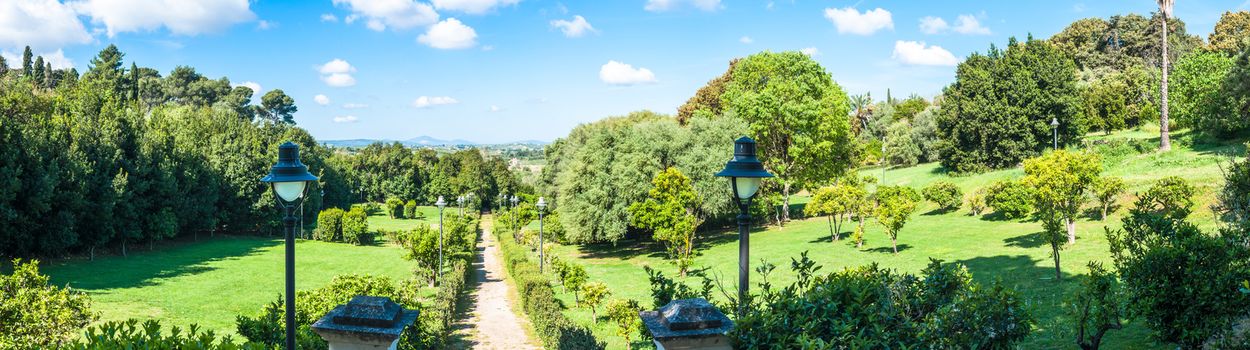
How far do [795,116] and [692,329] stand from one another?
98.9 ft

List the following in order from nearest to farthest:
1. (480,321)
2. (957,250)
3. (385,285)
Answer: (385,285) < (480,321) < (957,250)

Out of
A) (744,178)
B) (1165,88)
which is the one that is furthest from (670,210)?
(1165,88)

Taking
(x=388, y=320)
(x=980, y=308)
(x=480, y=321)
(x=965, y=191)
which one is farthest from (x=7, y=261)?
(x=965, y=191)

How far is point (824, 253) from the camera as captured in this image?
2295 cm

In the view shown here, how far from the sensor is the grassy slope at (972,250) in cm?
1298

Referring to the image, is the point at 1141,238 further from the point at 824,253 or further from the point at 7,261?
the point at 7,261

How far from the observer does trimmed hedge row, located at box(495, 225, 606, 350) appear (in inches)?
461

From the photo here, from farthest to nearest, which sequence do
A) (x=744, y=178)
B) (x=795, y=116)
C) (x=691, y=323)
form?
(x=795, y=116)
(x=744, y=178)
(x=691, y=323)

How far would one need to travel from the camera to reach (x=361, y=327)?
444 centimetres

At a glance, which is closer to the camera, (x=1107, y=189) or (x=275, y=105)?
(x=1107, y=189)

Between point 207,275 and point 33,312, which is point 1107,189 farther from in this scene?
point 207,275

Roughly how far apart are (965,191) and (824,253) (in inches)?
541

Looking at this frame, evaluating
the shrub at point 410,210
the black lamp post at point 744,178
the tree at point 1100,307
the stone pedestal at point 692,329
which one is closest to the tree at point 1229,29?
the tree at point 1100,307

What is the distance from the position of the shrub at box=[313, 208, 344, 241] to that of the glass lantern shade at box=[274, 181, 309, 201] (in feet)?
137
